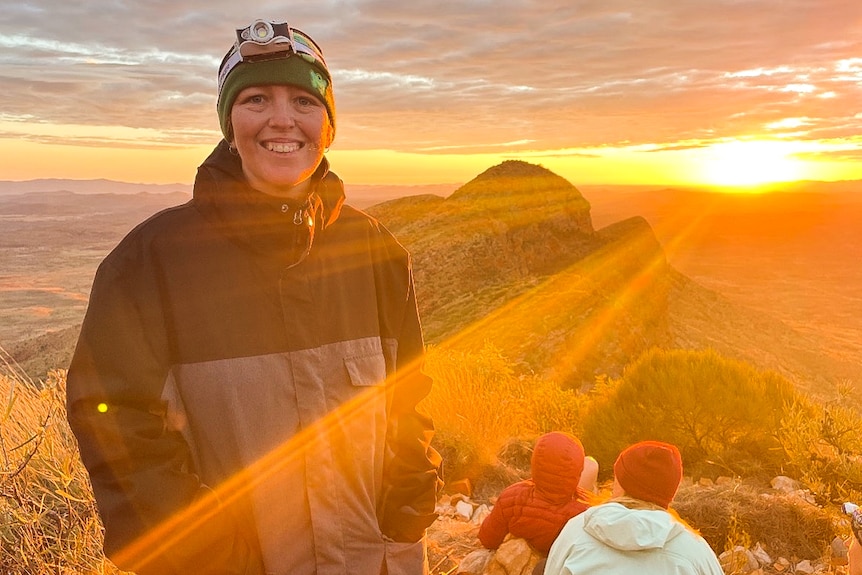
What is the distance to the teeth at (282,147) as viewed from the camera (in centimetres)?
162

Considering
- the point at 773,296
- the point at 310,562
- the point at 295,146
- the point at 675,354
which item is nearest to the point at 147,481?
the point at 310,562

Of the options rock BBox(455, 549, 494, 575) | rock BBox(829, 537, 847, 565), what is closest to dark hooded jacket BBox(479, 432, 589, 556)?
rock BBox(455, 549, 494, 575)

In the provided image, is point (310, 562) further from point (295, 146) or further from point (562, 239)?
point (562, 239)

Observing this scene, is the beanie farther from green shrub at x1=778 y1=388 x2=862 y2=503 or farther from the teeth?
green shrub at x1=778 y1=388 x2=862 y2=503

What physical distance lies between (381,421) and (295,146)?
81cm

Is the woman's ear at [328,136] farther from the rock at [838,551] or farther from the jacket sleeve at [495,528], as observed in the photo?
the rock at [838,551]

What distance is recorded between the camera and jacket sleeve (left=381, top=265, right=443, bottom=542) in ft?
6.10

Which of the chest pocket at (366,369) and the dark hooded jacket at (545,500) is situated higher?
the chest pocket at (366,369)

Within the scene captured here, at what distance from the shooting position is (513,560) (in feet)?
12.5

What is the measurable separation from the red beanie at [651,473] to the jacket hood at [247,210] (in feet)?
6.13

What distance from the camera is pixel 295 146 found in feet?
5.41

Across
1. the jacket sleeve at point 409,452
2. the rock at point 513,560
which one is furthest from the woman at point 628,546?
the rock at point 513,560

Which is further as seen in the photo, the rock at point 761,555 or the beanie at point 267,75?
the rock at point 761,555

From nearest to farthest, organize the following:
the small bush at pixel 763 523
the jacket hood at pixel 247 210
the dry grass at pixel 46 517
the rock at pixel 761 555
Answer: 1. the jacket hood at pixel 247 210
2. the dry grass at pixel 46 517
3. the rock at pixel 761 555
4. the small bush at pixel 763 523
